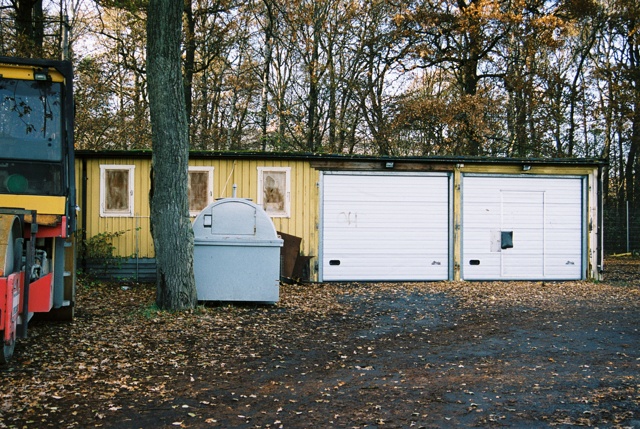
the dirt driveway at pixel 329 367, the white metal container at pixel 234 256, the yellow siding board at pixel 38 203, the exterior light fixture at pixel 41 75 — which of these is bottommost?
the dirt driveway at pixel 329 367

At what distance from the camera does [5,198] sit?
6.71 meters

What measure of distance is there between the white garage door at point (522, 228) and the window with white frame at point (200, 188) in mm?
6003

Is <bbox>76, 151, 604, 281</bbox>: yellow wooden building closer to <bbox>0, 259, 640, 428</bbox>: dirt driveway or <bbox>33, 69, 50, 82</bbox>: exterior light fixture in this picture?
<bbox>0, 259, 640, 428</bbox>: dirt driveway

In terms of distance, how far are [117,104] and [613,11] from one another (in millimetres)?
19816

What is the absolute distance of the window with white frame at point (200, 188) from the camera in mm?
14773

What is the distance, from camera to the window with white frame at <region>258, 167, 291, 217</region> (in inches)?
586

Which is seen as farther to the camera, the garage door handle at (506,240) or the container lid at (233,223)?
the garage door handle at (506,240)

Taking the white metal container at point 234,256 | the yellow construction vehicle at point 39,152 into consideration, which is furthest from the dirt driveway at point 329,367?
the yellow construction vehicle at point 39,152

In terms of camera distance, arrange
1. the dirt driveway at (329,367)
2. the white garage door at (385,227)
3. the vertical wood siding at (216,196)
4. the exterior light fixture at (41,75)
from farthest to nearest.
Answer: the white garage door at (385,227) < the vertical wood siding at (216,196) < the exterior light fixture at (41,75) < the dirt driveway at (329,367)

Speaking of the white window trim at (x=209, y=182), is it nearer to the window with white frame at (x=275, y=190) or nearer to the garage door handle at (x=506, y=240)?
the window with white frame at (x=275, y=190)

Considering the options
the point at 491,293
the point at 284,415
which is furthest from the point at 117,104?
the point at 284,415

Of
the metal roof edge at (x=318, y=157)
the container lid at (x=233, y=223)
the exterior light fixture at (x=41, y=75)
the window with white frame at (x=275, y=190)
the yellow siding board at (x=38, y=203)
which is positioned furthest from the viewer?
the window with white frame at (x=275, y=190)

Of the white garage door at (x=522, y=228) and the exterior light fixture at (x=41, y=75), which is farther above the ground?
the exterior light fixture at (x=41, y=75)

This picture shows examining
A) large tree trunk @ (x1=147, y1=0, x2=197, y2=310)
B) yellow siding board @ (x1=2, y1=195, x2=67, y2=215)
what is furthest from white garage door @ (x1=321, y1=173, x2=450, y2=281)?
yellow siding board @ (x1=2, y1=195, x2=67, y2=215)
